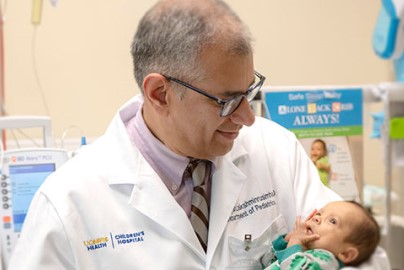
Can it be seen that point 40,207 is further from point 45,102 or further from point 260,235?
point 45,102

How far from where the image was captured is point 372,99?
2096 millimetres

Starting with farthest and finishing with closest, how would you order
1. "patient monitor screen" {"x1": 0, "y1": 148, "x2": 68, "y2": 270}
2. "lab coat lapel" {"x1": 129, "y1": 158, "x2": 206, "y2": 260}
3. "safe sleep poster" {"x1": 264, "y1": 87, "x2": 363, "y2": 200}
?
"safe sleep poster" {"x1": 264, "y1": 87, "x2": 363, "y2": 200} < "patient monitor screen" {"x1": 0, "y1": 148, "x2": 68, "y2": 270} < "lab coat lapel" {"x1": 129, "y1": 158, "x2": 206, "y2": 260}

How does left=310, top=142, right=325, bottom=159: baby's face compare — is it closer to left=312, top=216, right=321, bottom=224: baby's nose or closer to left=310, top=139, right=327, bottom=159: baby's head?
left=310, top=139, right=327, bottom=159: baby's head

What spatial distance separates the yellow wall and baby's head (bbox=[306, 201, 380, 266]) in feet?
4.91

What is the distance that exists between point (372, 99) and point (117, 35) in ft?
4.01

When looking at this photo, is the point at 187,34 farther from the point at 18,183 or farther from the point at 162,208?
the point at 18,183

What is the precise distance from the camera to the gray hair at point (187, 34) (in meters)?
1.13

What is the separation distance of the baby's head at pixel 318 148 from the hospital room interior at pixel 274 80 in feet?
0.06

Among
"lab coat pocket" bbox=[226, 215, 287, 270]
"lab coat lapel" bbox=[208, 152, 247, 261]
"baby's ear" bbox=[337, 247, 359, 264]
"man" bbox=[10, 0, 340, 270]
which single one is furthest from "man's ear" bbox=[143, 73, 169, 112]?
"baby's ear" bbox=[337, 247, 359, 264]

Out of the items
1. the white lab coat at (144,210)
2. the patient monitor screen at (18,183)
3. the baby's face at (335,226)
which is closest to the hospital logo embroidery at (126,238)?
the white lab coat at (144,210)

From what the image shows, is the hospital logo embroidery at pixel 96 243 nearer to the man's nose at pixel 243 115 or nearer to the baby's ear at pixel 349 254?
the man's nose at pixel 243 115

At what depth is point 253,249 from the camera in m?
1.29

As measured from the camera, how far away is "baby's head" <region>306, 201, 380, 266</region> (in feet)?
4.07

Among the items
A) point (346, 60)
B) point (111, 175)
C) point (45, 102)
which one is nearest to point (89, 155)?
point (111, 175)
